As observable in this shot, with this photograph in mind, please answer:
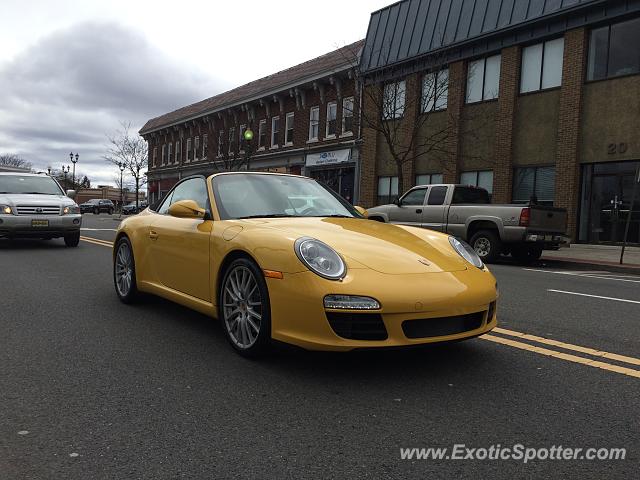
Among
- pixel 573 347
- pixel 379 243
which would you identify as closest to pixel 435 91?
pixel 573 347

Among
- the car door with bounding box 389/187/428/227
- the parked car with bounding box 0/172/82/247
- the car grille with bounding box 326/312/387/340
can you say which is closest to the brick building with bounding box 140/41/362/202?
the car door with bounding box 389/187/428/227

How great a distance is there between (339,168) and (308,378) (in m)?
23.6

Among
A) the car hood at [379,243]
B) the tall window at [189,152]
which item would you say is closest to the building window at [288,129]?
the tall window at [189,152]

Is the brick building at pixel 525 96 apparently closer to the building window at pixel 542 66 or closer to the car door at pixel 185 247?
the building window at pixel 542 66

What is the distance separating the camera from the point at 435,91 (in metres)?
19.9

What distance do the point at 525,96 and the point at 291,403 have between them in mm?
17600

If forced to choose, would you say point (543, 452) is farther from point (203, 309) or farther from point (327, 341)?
point (203, 309)

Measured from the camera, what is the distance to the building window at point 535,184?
1742cm

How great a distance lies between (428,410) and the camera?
299 cm

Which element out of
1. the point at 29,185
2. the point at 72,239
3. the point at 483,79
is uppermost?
the point at 483,79

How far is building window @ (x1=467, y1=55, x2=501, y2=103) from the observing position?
63.2ft

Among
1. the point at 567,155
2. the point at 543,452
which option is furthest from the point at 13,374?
the point at 567,155

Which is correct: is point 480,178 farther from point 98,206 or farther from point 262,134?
point 98,206

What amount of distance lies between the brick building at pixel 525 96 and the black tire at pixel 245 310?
14.8 meters
